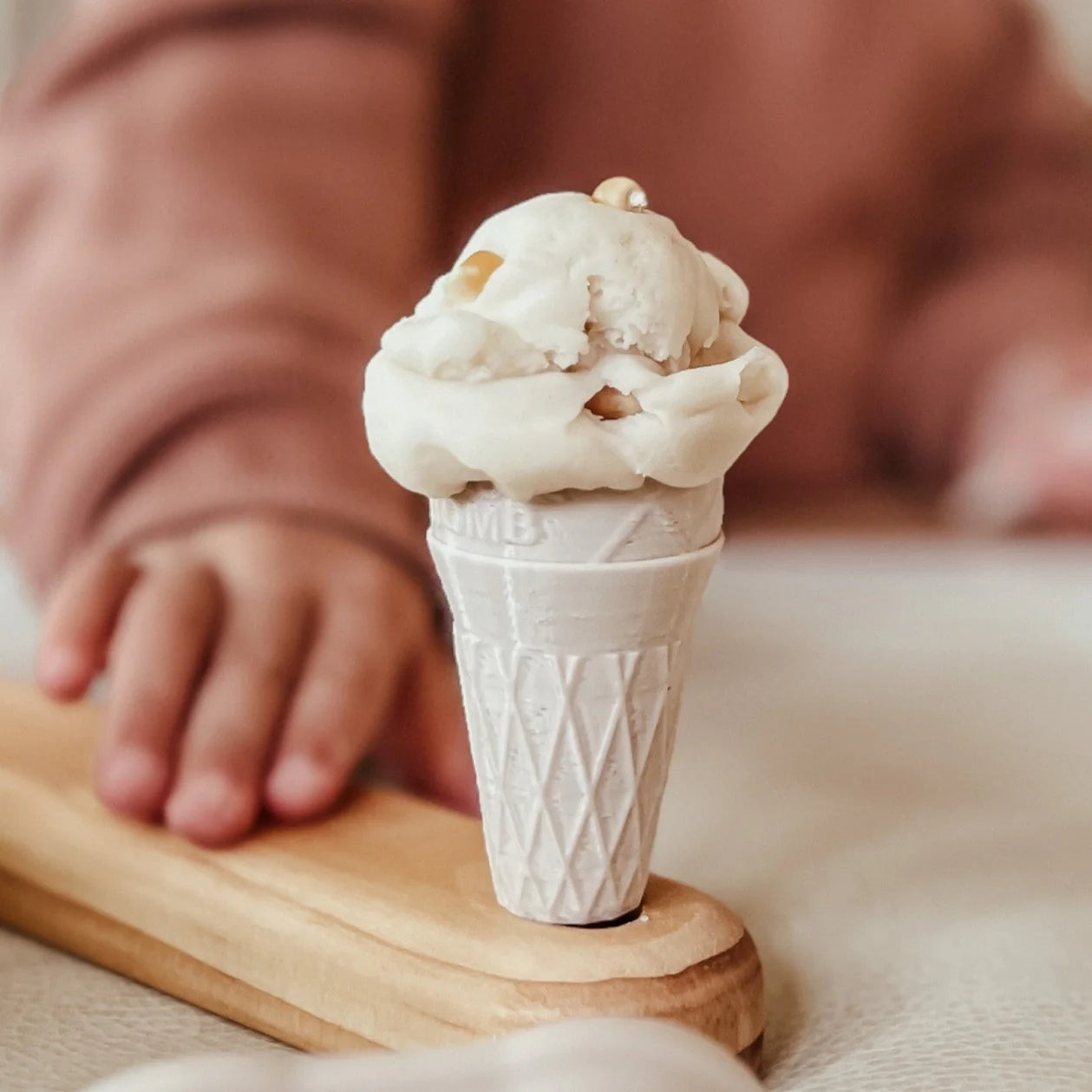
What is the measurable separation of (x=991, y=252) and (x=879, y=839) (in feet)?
3.02

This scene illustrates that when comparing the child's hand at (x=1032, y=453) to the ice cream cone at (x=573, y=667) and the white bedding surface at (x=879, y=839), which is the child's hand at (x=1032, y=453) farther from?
the ice cream cone at (x=573, y=667)

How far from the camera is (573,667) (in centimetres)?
42

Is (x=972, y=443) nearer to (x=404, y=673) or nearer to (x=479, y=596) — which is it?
(x=404, y=673)

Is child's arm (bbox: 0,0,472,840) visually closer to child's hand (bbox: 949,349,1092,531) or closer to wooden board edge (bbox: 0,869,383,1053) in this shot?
wooden board edge (bbox: 0,869,383,1053)

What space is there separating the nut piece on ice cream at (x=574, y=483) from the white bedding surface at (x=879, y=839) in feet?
0.35

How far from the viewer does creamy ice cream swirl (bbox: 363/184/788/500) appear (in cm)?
39

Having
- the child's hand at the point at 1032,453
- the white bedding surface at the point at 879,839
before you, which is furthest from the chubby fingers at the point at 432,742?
the child's hand at the point at 1032,453

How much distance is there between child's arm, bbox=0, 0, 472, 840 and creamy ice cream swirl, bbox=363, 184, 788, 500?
20cm

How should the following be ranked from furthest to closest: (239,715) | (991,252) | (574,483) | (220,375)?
(991,252)
(220,375)
(239,715)
(574,483)

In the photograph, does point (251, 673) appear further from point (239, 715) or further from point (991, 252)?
point (991, 252)

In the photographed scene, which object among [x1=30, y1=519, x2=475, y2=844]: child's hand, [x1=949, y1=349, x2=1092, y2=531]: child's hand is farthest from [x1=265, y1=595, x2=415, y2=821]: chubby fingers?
[x1=949, y1=349, x2=1092, y2=531]: child's hand

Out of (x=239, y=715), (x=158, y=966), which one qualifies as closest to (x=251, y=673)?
(x=239, y=715)

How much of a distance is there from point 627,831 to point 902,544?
0.75 metres

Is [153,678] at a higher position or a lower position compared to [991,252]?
Answer: lower
